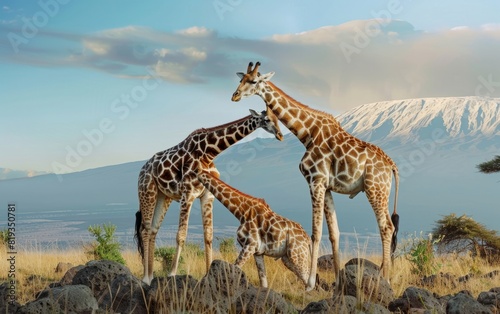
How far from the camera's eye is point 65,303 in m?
6.72

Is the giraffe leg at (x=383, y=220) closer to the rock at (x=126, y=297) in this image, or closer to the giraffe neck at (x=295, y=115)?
the giraffe neck at (x=295, y=115)

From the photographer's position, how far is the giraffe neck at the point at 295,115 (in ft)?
33.7

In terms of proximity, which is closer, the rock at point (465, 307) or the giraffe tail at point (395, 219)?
the rock at point (465, 307)

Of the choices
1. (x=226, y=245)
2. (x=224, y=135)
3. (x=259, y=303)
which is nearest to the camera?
(x=259, y=303)

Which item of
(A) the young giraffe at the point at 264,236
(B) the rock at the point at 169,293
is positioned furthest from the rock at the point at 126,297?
(A) the young giraffe at the point at 264,236

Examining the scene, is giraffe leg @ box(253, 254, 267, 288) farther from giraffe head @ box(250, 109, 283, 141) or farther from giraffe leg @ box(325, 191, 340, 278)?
giraffe head @ box(250, 109, 283, 141)

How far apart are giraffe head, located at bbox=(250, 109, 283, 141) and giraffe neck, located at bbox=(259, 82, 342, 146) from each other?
10 centimetres

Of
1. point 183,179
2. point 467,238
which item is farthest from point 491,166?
point 183,179

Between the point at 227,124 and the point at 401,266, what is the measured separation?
4.86 m

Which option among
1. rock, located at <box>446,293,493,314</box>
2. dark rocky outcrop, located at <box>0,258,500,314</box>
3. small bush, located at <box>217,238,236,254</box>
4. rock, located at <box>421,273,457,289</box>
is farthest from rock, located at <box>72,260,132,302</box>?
small bush, located at <box>217,238,236,254</box>

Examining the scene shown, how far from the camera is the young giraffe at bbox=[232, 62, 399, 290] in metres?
10.1

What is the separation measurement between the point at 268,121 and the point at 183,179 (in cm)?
165

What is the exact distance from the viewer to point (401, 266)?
13156 mm

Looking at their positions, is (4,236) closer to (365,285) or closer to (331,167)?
(331,167)
